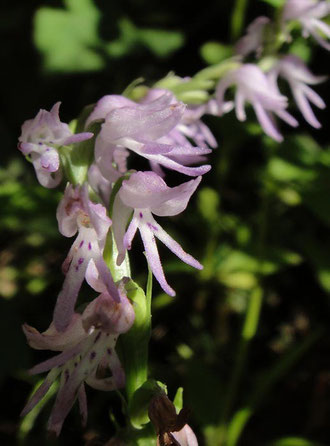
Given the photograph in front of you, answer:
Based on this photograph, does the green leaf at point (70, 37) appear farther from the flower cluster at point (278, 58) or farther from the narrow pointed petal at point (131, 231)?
the narrow pointed petal at point (131, 231)

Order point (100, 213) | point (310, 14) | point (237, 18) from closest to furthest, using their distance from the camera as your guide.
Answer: point (100, 213), point (310, 14), point (237, 18)

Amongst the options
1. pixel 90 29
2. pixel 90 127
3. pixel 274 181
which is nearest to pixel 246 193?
pixel 274 181

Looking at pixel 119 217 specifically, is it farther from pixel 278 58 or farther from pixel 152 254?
pixel 278 58

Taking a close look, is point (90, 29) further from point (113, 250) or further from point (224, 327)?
point (113, 250)

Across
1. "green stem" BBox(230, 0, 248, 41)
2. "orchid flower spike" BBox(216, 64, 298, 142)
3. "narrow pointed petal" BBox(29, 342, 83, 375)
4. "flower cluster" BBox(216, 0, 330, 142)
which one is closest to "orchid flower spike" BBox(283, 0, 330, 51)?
"flower cluster" BBox(216, 0, 330, 142)

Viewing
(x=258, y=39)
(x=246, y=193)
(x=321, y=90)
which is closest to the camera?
(x=258, y=39)

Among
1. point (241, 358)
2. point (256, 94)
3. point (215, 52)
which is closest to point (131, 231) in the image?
point (256, 94)
